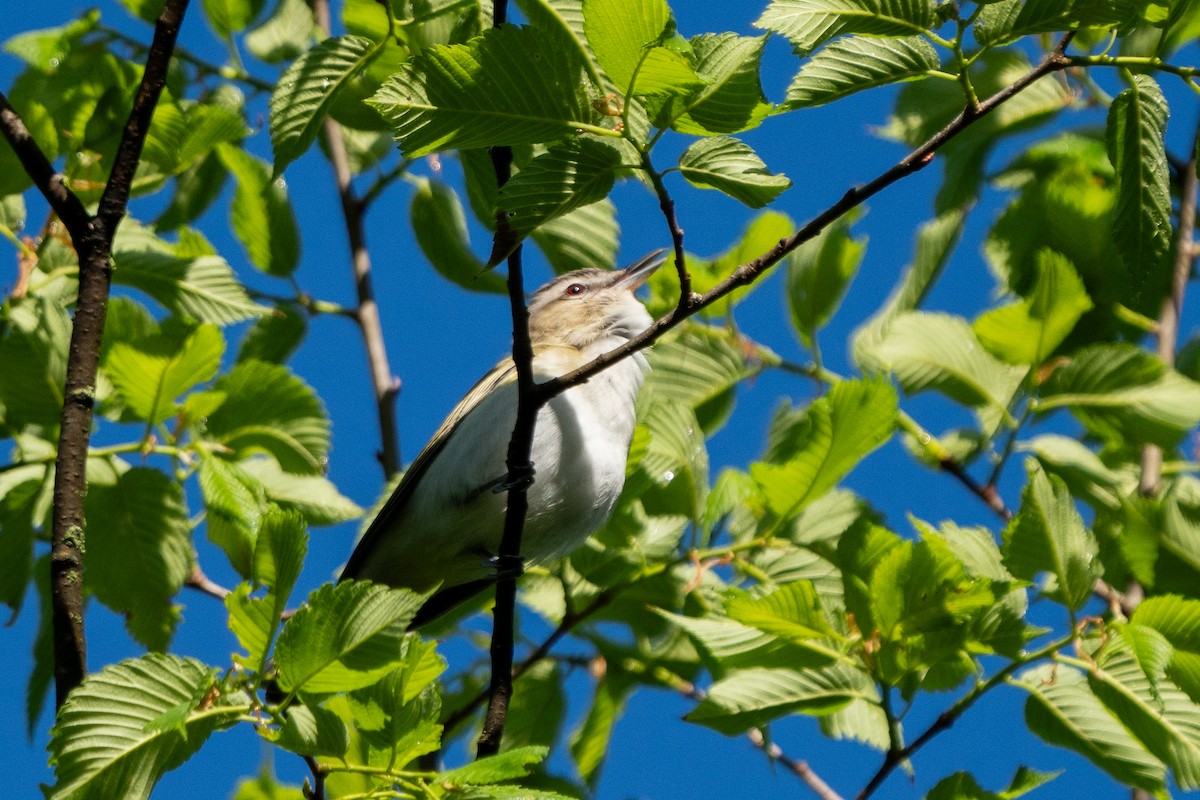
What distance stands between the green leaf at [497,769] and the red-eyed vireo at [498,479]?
1.66 m

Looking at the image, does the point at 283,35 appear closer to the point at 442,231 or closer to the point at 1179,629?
the point at 442,231

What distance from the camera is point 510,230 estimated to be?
2.15m

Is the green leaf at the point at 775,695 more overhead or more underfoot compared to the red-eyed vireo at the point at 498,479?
more underfoot

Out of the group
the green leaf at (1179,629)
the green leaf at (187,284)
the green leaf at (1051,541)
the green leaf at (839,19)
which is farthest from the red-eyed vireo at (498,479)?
the green leaf at (839,19)

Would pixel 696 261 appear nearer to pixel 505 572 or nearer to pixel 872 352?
pixel 872 352

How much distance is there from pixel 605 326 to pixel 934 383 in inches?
54.8

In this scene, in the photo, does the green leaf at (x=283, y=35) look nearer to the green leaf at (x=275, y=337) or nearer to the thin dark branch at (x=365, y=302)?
the thin dark branch at (x=365, y=302)

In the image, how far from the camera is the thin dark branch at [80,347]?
2.61 m

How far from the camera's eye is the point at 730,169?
7.20 feet

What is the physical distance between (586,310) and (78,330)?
2.76 m

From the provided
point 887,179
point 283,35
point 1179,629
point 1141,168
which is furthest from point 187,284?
point 1179,629

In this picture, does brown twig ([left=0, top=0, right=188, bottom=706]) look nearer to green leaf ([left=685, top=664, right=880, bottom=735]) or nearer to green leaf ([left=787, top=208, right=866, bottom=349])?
green leaf ([left=685, top=664, right=880, bottom=735])

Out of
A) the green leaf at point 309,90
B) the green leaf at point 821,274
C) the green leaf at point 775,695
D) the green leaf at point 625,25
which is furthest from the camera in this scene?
the green leaf at point 821,274

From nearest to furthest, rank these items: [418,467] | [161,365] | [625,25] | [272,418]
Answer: [625,25]
[161,365]
[272,418]
[418,467]
